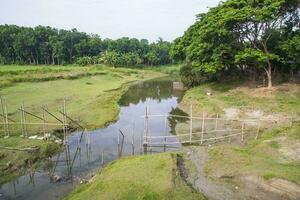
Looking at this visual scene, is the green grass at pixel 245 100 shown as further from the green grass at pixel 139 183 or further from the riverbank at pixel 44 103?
the green grass at pixel 139 183

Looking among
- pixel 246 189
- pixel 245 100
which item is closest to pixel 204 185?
pixel 246 189

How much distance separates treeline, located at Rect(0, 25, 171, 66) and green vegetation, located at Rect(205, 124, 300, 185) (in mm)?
73354

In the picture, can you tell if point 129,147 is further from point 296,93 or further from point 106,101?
point 296,93

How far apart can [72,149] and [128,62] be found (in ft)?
248

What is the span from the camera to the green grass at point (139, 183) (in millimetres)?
13305

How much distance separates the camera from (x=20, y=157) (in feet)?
60.2

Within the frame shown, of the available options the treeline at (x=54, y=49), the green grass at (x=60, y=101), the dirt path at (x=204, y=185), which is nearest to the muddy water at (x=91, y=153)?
the green grass at (x=60, y=101)

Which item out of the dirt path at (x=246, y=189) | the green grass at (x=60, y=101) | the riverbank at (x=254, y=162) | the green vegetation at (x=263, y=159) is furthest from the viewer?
the green grass at (x=60, y=101)

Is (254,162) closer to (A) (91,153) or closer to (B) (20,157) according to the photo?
(A) (91,153)

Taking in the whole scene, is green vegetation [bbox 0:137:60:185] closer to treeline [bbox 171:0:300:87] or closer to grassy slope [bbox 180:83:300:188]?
grassy slope [bbox 180:83:300:188]

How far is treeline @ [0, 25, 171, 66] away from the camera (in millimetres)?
87938

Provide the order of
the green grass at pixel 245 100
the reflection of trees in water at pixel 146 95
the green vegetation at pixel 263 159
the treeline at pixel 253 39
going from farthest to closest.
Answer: the reflection of trees in water at pixel 146 95 → the treeline at pixel 253 39 → the green grass at pixel 245 100 → the green vegetation at pixel 263 159

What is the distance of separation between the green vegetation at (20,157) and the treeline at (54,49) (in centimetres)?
6991

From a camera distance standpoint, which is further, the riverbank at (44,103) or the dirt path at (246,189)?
the riverbank at (44,103)
